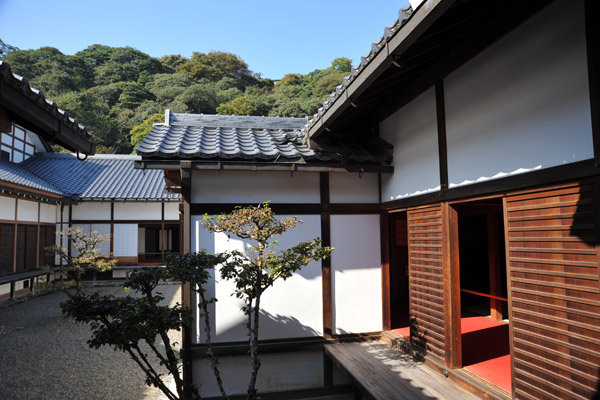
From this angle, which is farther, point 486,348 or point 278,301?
point 278,301

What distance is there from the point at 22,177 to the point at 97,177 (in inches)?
133

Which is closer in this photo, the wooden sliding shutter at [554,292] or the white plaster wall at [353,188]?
the wooden sliding shutter at [554,292]

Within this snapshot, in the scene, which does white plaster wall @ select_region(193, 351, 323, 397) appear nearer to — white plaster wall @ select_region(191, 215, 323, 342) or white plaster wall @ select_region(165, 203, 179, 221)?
white plaster wall @ select_region(191, 215, 323, 342)

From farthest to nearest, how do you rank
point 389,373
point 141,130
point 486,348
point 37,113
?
1. point 141,130
2. point 486,348
3. point 389,373
4. point 37,113

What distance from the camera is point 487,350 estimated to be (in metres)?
4.51

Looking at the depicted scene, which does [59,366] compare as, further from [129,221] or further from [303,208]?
[129,221]

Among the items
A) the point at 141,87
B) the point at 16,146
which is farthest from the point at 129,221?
the point at 141,87

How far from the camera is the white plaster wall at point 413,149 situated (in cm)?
410

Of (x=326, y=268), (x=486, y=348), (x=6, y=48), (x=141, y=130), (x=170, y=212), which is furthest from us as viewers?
(x=6, y=48)

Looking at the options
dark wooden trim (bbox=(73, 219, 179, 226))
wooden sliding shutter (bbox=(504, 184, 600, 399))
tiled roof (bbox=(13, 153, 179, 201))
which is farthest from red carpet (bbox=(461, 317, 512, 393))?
dark wooden trim (bbox=(73, 219, 179, 226))

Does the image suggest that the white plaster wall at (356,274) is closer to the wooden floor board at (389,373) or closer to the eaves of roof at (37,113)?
the wooden floor board at (389,373)

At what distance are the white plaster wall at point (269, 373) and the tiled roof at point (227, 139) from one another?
276 cm

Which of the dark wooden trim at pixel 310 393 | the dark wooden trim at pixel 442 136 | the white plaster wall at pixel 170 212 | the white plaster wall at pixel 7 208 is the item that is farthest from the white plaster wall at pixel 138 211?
the dark wooden trim at pixel 442 136

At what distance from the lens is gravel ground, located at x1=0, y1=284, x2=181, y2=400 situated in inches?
201
